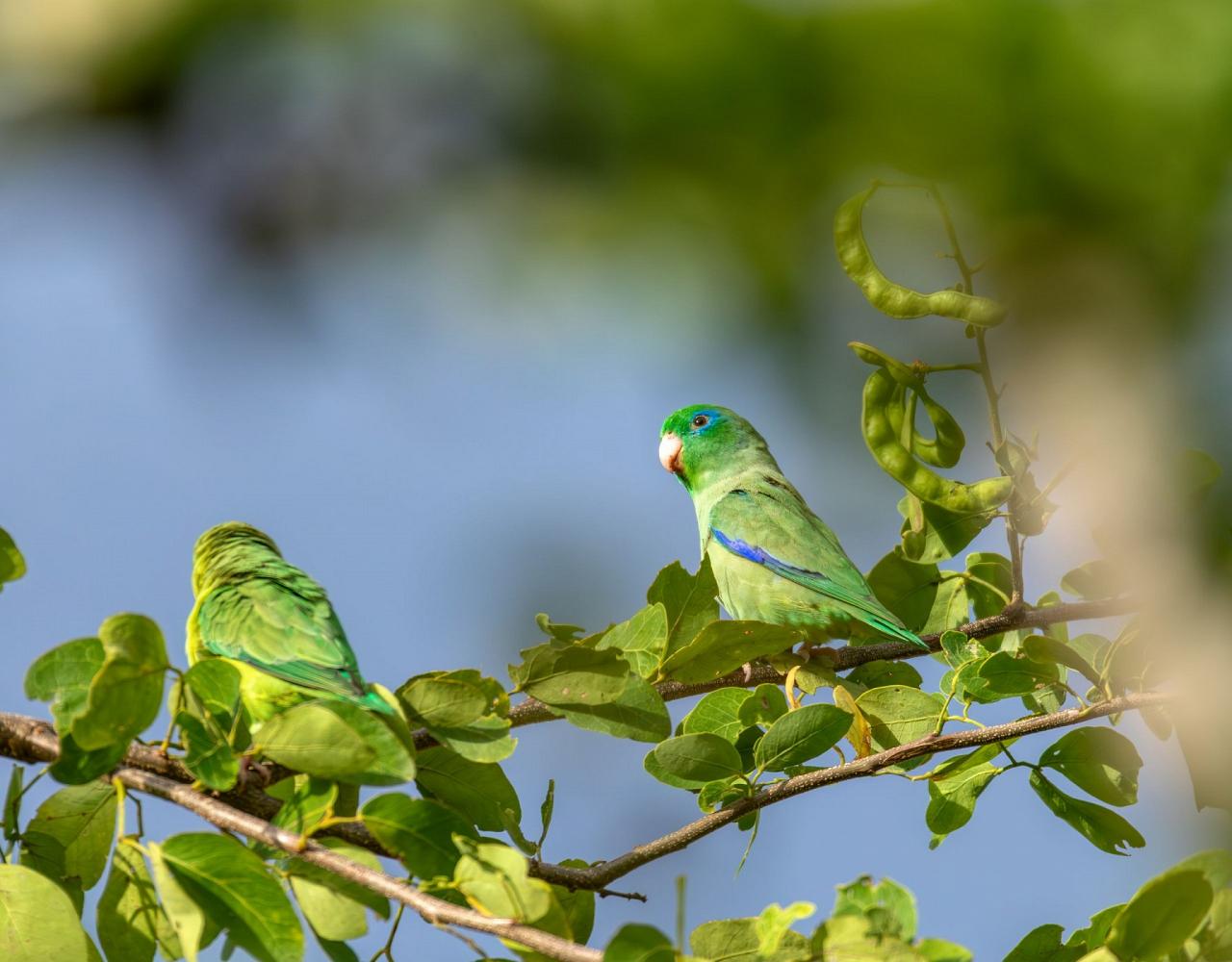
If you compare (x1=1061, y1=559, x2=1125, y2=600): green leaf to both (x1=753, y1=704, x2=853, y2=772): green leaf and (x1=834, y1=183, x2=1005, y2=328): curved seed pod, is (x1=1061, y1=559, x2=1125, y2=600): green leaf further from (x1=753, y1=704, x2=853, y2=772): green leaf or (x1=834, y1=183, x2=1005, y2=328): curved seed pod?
(x1=834, y1=183, x2=1005, y2=328): curved seed pod

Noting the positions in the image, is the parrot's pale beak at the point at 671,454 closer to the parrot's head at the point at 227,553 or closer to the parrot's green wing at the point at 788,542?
the parrot's green wing at the point at 788,542

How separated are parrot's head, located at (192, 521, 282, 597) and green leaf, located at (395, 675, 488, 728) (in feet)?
4.03

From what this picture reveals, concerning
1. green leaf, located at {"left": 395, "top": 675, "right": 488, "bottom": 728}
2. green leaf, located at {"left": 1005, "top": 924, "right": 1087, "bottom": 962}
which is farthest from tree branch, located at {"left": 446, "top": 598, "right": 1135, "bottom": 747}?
green leaf, located at {"left": 1005, "top": 924, "right": 1087, "bottom": 962}

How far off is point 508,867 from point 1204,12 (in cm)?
136

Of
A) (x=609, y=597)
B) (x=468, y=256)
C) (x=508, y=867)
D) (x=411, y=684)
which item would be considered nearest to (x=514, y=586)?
(x=609, y=597)

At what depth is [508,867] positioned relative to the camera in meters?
1.74

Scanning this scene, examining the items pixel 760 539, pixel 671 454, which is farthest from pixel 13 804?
pixel 671 454

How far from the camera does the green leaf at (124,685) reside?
178 centimetres

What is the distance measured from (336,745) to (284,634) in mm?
1072

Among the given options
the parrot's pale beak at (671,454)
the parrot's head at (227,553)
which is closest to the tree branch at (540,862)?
the parrot's head at (227,553)

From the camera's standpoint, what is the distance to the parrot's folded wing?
331cm

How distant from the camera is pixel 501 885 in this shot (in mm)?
1735

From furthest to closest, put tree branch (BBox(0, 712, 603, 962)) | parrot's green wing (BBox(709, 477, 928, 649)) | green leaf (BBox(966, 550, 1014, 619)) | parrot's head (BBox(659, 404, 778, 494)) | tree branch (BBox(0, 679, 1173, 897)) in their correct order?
parrot's head (BBox(659, 404, 778, 494)), parrot's green wing (BBox(709, 477, 928, 649)), green leaf (BBox(966, 550, 1014, 619)), tree branch (BBox(0, 679, 1173, 897)), tree branch (BBox(0, 712, 603, 962))

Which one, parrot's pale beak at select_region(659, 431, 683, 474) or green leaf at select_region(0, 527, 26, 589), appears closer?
green leaf at select_region(0, 527, 26, 589)
